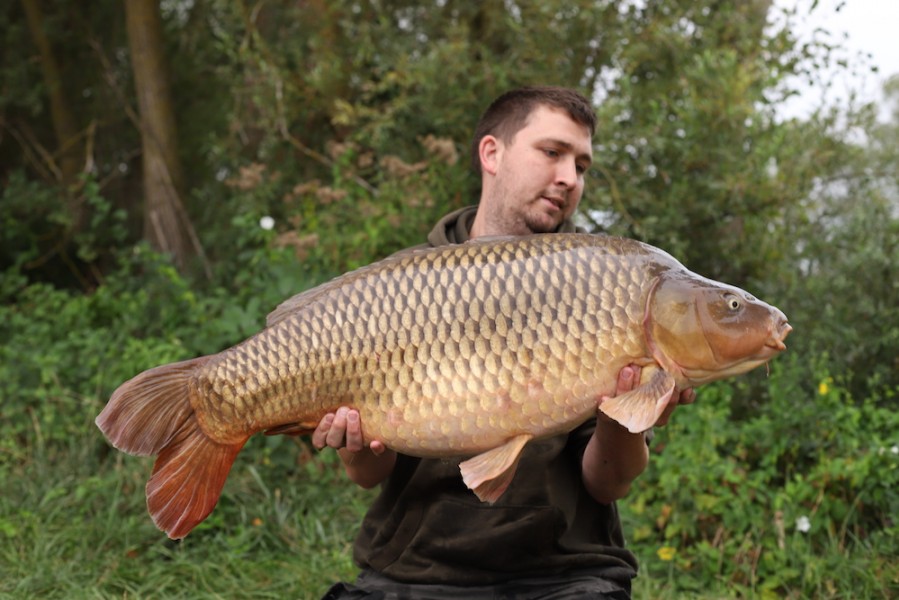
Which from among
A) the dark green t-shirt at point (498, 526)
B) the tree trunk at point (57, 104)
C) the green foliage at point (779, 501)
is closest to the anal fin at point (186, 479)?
the dark green t-shirt at point (498, 526)

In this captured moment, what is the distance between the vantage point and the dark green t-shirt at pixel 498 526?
73.3 inches

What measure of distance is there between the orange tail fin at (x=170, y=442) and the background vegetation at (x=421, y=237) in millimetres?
1259

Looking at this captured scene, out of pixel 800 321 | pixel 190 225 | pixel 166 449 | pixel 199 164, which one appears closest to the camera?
pixel 166 449

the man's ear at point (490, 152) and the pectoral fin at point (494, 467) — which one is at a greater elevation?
the man's ear at point (490, 152)

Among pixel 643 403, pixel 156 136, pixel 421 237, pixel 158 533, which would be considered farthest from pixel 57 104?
pixel 643 403

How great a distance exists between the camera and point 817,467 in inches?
117

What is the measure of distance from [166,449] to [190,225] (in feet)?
14.2

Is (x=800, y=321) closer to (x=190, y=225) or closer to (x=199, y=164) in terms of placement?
(x=190, y=225)

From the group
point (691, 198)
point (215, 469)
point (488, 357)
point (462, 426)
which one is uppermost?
point (488, 357)

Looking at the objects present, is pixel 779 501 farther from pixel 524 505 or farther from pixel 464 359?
pixel 464 359

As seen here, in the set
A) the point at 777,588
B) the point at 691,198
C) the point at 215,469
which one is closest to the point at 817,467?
the point at 777,588

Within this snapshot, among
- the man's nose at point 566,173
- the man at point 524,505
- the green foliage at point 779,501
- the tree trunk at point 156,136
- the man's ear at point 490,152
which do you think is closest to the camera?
the man at point 524,505

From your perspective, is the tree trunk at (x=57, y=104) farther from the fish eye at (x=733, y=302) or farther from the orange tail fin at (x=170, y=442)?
the fish eye at (x=733, y=302)

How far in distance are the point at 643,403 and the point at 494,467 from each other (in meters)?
0.25
